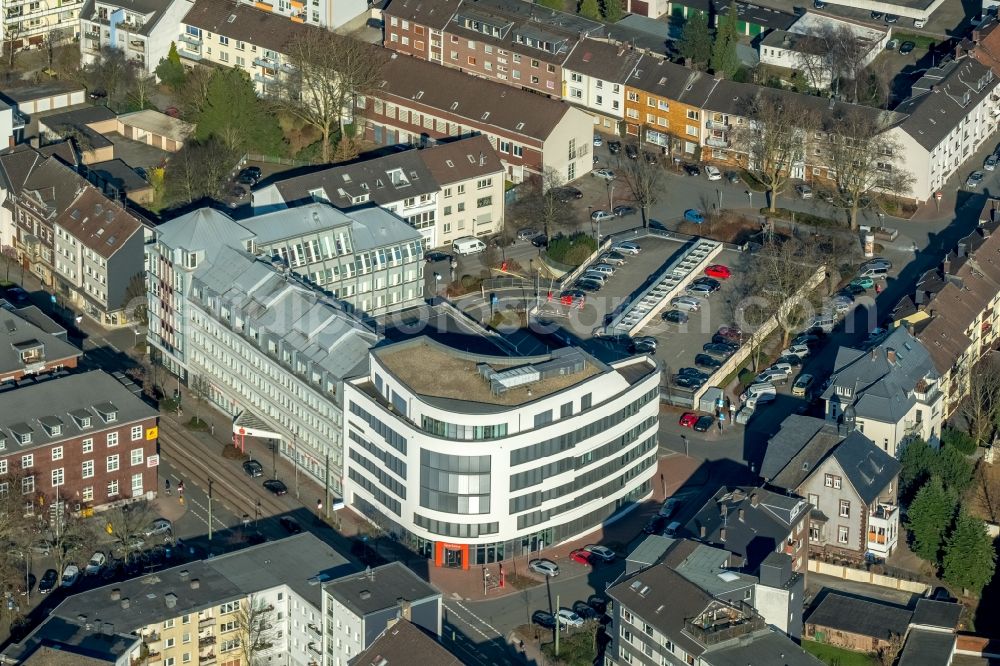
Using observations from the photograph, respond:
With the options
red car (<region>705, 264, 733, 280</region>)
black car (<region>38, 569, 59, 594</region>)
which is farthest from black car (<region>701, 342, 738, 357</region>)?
black car (<region>38, 569, 59, 594</region>)

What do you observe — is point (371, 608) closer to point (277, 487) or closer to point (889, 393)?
point (277, 487)

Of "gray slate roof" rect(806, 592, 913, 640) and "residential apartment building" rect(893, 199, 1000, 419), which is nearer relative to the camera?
"gray slate roof" rect(806, 592, 913, 640)

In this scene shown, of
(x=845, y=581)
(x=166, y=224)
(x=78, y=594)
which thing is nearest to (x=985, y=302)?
(x=845, y=581)

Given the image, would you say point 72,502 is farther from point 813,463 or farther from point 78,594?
point 813,463

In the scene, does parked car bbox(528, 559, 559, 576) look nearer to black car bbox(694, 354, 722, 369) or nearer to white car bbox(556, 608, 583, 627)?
white car bbox(556, 608, 583, 627)

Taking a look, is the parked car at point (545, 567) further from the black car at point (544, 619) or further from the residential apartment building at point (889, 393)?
the residential apartment building at point (889, 393)

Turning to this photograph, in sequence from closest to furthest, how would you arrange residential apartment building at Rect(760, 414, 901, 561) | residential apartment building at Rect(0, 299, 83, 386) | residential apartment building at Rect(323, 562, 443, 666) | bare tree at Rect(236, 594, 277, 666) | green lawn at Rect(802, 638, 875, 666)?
residential apartment building at Rect(323, 562, 443, 666) < bare tree at Rect(236, 594, 277, 666) < green lawn at Rect(802, 638, 875, 666) < residential apartment building at Rect(760, 414, 901, 561) < residential apartment building at Rect(0, 299, 83, 386)
